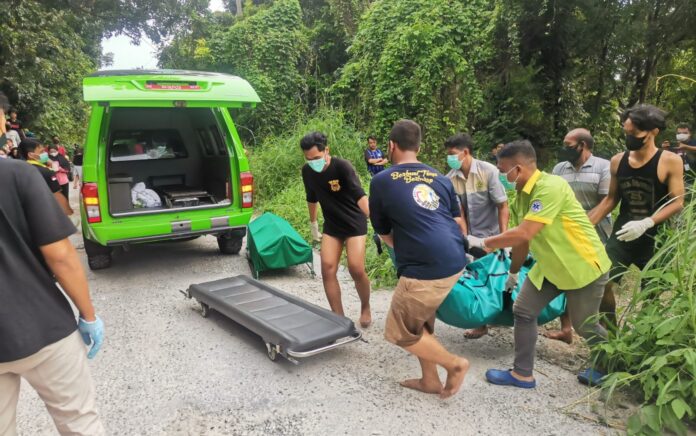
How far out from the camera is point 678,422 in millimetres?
2426

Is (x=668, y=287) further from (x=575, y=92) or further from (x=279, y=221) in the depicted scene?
(x=575, y=92)

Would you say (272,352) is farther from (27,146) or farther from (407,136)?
(27,146)

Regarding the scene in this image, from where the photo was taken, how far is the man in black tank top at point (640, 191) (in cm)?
319

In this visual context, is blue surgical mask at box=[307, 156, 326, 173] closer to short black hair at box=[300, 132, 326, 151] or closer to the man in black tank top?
short black hair at box=[300, 132, 326, 151]

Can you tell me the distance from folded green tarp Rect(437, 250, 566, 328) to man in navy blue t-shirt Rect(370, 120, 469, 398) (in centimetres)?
42

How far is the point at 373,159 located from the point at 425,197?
723 centimetres

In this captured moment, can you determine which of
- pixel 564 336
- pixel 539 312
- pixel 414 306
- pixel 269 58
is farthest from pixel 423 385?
pixel 269 58

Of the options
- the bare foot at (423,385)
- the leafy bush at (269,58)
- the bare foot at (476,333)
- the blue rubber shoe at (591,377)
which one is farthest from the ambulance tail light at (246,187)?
the leafy bush at (269,58)

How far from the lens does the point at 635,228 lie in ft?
10.5

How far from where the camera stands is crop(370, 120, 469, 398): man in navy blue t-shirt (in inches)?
110

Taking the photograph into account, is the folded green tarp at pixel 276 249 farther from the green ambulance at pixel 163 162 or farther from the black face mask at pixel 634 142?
the black face mask at pixel 634 142

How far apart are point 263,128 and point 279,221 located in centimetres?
909

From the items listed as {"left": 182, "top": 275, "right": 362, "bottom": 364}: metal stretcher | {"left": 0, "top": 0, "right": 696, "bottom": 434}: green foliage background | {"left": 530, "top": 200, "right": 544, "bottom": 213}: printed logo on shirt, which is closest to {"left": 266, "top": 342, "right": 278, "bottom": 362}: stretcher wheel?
{"left": 182, "top": 275, "right": 362, "bottom": 364}: metal stretcher

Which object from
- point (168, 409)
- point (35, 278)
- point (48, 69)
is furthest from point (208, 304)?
point (48, 69)
